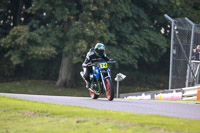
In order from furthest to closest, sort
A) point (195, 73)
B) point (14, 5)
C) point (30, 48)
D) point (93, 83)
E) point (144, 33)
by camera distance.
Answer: point (14, 5) < point (144, 33) < point (30, 48) < point (195, 73) < point (93, 83)

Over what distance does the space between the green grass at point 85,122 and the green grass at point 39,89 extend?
1999 cm

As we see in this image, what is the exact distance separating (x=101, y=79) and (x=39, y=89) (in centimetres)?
1795

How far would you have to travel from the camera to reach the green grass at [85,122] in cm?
770

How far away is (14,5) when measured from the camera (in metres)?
34.8

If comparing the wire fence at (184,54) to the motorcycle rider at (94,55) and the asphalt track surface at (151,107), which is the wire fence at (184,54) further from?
the asphalt track surface at (151,107)

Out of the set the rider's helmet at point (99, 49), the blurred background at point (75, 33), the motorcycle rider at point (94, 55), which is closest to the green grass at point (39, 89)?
the blurred background at point (75, 33)

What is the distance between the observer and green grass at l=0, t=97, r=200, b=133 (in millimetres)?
7702

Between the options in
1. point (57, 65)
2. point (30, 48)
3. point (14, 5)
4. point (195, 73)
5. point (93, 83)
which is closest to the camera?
point (93, 83)

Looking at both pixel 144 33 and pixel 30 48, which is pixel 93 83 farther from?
pixel 144 33

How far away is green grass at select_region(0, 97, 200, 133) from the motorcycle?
3.39 m

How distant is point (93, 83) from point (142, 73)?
2527cm

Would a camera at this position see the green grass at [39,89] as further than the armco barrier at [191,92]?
Yes

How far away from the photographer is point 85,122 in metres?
8.41

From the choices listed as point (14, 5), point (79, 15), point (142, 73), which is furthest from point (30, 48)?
point (142, 73)
